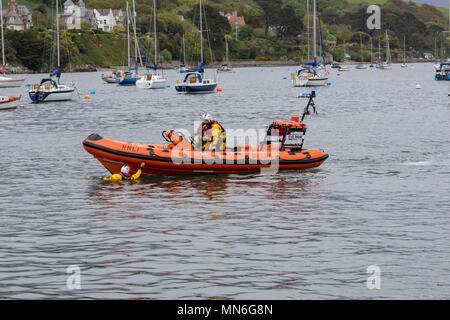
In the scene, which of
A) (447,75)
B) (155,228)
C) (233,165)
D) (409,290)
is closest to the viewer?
(409,290)

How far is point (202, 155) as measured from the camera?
24453mm

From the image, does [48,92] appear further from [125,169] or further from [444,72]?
[444,72]

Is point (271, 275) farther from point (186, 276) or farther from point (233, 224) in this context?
point (233, 224)

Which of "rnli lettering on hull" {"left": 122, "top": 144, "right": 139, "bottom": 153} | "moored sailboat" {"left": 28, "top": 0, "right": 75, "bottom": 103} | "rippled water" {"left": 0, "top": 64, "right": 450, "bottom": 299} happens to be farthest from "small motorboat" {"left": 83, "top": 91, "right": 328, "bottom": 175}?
"moored sailboat" {"left": 28, "top": 0, "right": 75, "bottom": 103}

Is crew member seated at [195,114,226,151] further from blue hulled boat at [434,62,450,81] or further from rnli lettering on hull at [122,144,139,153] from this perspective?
blue hulled boat at [434,62,450,81]

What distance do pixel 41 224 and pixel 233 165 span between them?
8.17 m

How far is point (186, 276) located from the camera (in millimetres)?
13953

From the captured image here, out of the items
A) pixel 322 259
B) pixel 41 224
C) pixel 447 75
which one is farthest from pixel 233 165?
pixel 447 75

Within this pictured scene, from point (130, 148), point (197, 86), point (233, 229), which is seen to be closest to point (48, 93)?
point (197, 86)

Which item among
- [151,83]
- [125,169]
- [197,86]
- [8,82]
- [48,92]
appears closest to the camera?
[125,169]

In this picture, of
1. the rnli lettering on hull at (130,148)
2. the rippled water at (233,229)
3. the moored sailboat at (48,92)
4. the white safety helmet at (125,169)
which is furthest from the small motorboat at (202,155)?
the moored sailboat at (48,92)

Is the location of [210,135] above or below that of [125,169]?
above

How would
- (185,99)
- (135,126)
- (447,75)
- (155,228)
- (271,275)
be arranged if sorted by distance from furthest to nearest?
(447,75) → (185,99) → (135,126) → (155,228) → (271,275)

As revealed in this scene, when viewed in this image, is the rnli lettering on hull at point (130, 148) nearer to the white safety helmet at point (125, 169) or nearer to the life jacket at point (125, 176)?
the white safety helmet at point (125, 169)
